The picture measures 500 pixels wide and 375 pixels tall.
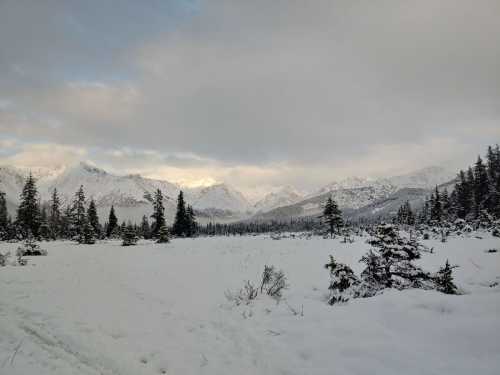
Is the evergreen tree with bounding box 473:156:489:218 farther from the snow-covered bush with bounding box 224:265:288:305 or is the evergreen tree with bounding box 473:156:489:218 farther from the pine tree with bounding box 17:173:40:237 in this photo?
the pine tree with bounding box 17:173:40:237

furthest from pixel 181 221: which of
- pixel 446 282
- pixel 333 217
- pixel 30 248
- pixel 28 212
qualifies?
pixel 446 282

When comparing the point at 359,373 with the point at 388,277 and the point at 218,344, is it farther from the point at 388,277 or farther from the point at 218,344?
the point at 388,277

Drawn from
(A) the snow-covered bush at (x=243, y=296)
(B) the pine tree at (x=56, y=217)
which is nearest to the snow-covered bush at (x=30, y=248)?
(A) the snow-covered bush at (x=243, y=296)

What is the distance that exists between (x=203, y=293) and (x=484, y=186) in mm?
57146

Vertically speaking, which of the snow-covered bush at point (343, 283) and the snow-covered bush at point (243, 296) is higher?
the snow-covered bush at point (343, 283)

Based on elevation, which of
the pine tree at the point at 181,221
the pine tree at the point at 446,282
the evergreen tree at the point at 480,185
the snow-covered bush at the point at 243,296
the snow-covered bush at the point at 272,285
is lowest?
the snow-covered bush at the point at 243,296

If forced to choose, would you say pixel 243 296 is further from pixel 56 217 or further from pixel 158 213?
pixel 56 217

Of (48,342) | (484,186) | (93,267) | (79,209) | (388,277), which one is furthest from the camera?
(79,209)

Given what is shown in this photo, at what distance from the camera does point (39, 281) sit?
10672mm

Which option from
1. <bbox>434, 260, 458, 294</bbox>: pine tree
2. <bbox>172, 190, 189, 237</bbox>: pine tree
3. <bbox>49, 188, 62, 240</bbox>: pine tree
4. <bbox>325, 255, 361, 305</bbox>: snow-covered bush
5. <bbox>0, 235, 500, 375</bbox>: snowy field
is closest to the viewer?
<bbox>0, 235, 500, 375</bbox>: snowy field

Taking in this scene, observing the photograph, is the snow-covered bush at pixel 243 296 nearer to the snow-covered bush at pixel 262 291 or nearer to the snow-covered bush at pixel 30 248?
the snow-covered bush at pixel 262 291

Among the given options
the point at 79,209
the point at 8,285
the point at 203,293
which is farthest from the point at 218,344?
the point at 79,209

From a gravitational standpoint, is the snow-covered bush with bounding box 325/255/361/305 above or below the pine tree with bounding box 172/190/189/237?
below

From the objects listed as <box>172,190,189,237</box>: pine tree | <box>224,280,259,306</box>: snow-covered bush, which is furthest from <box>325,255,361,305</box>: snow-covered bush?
<box>172,190,189,237</box>: pine tree
